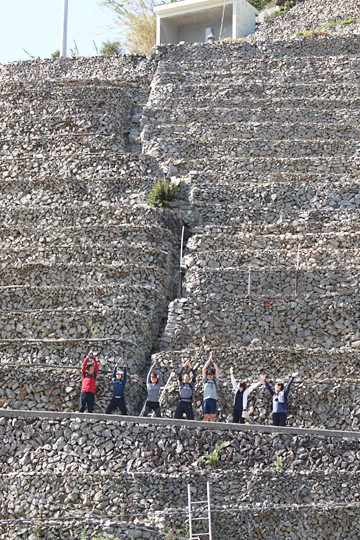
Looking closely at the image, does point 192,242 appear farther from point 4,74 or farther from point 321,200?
point 4,74

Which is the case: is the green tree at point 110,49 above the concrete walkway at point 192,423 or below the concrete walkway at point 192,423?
above

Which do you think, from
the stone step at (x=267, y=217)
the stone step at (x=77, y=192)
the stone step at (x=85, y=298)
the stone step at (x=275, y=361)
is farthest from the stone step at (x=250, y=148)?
the stone step at (x=275, y=361)

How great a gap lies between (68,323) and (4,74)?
17.1 metres

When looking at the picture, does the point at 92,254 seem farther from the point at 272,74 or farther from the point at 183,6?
the point at 183,6

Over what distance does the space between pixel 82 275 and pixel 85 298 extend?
0.91 m

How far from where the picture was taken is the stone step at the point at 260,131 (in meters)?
22.5

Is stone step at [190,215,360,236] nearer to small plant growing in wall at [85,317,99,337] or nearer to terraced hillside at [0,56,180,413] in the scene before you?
terraced hillside at [0,56,180,413]

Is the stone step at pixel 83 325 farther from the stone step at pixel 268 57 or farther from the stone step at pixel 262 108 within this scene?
the stone step at pixel 268 57

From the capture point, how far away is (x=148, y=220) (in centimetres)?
1931

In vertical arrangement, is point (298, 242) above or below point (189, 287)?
above

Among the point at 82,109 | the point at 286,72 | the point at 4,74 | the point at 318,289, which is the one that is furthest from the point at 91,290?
the point at 4,74

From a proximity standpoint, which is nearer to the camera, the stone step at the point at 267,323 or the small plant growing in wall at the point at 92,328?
the stone step at the point at 267,323

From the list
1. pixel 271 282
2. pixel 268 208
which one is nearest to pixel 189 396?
pixel 271 282

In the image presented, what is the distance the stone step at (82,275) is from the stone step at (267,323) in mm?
1435
